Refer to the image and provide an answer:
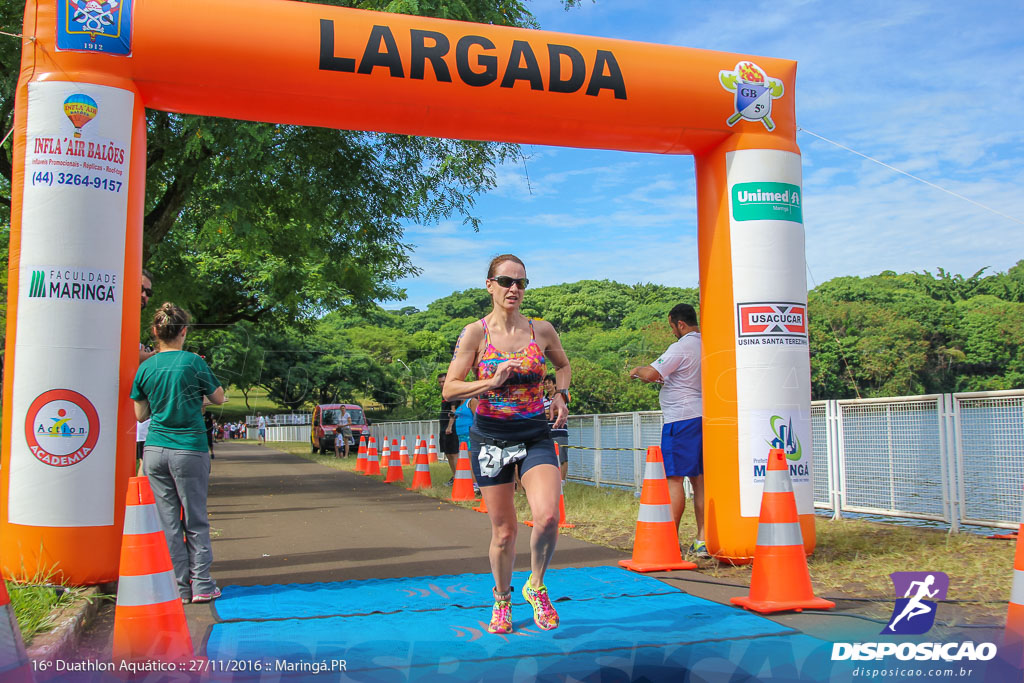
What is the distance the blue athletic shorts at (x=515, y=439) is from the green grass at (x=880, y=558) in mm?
2142

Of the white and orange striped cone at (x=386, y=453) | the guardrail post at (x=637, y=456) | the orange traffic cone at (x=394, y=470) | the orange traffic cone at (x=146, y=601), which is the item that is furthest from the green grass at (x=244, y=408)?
the orange traffic cone at (x=146, y=601)

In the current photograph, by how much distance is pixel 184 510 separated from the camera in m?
5.43

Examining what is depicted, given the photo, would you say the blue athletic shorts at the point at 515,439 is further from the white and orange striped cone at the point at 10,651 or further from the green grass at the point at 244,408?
the green grass at the point at 244,408

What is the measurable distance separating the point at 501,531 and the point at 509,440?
0.50 m

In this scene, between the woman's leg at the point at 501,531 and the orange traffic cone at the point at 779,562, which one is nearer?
the woman's leg at the point at 501,531

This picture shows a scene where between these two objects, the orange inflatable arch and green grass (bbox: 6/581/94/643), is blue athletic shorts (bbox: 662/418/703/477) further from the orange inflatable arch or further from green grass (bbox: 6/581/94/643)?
green grass (bbox: 6/581/94/643)

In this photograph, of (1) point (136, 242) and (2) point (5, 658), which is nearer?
(2) point (5, 658)

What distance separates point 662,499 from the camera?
6.21 metres

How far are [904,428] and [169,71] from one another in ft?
24.3

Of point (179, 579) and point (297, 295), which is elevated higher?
point (297, 295)

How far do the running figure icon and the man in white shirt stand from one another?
5.70 ft

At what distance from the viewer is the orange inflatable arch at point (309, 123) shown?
17.6ft

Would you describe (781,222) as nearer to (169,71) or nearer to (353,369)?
(169,71)

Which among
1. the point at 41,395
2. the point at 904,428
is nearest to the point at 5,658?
the point at 41,395
